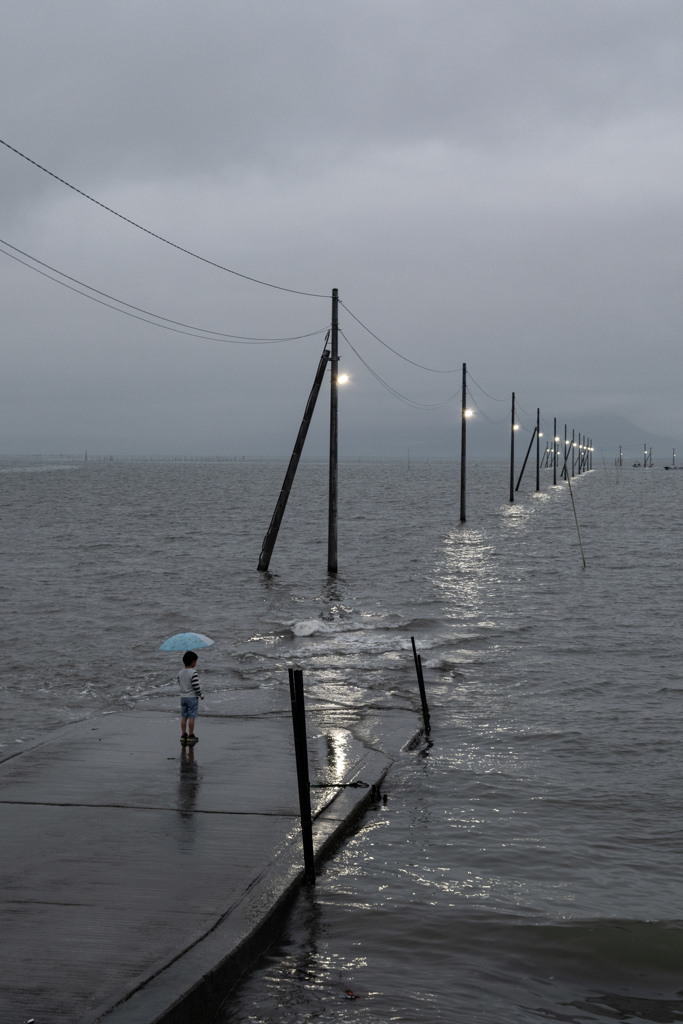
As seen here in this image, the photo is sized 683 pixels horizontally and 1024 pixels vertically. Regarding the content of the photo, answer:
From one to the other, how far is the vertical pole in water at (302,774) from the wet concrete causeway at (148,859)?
0.12m

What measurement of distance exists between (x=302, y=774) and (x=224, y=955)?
1.73 metres

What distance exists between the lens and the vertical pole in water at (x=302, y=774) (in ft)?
24.1

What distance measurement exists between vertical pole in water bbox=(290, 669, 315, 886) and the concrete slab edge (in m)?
0.12

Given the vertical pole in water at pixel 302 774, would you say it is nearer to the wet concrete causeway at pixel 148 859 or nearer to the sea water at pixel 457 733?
the wet concrete causeway at pixel 148 859

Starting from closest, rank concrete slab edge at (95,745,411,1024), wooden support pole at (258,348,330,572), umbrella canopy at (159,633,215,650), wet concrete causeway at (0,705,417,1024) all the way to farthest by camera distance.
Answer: concrete slab edge at (95,745,411,1024) → wet concrete causeway at (0,705,417,1024) → umbrella canopy at (159,633,215,650) → wooden support pole at (258,348,330,572)

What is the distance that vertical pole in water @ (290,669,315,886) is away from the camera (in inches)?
289

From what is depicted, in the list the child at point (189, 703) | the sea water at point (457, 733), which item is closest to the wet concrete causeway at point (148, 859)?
the child at point (189, 703)

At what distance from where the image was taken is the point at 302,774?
7.40m

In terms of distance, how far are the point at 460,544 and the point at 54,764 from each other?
36.6 meters

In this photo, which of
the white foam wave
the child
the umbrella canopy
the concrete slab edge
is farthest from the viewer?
the white foam wave

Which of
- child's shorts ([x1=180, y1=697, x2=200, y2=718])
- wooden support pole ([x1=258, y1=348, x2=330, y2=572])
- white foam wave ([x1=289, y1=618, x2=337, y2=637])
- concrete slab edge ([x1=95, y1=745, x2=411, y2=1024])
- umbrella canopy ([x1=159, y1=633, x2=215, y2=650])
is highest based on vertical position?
wooden support pole ([x1=258, y1=348, x2=330, y2=572])

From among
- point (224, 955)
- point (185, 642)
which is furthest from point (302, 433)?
point (224, 955)

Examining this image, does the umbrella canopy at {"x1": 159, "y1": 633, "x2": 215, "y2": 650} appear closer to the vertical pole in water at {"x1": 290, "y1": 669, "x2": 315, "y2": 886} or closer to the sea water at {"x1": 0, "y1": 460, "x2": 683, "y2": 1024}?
the sea water at {"x1": 0, "y1": 460, "x2": 683, "y2": 1024}

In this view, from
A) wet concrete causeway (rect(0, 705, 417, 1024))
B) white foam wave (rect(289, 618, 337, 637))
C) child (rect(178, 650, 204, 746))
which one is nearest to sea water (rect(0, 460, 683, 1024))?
white foam wave (rect(289, 618, 337, 637))
